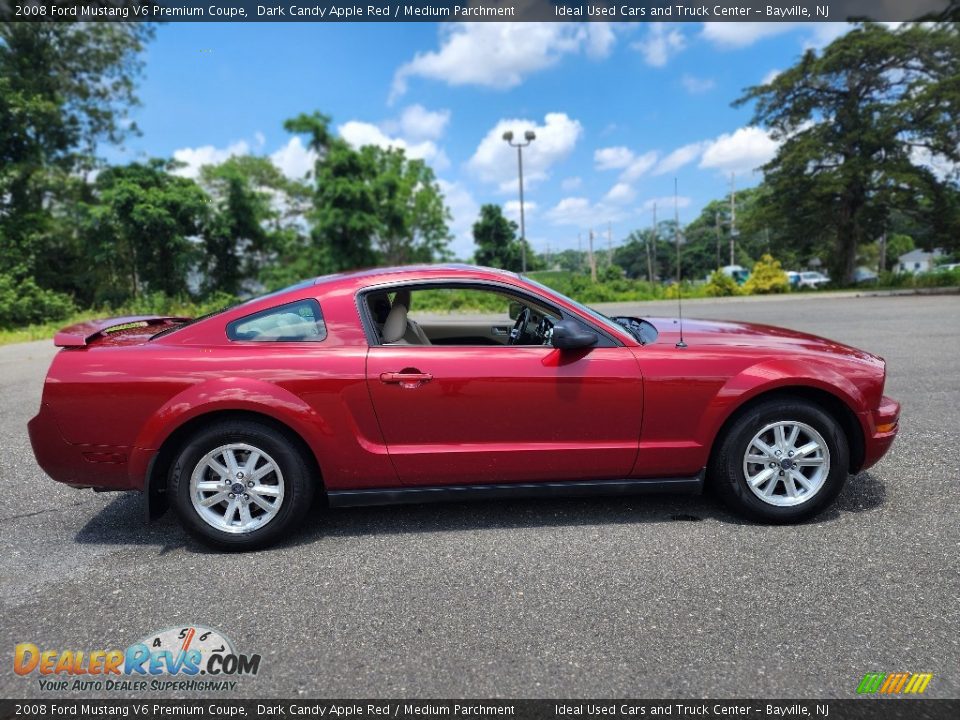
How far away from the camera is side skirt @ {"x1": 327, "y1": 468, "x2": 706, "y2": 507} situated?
3.14 m

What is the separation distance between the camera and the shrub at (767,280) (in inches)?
1153

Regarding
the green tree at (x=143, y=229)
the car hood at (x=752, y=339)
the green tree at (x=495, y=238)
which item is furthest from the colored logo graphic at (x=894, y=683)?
the green tree at (x=495, y=238)

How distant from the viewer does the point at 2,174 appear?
21.6 metres

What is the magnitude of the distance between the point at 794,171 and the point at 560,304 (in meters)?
35.7

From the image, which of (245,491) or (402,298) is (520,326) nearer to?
(402,298)

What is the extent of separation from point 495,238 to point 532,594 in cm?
4877

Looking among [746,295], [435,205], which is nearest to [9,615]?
[746,295]

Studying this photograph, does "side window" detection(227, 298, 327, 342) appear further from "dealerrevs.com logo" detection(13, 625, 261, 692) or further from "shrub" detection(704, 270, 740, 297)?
"shrub" detection(704, 270, 740, 297)

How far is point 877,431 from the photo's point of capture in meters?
3.24

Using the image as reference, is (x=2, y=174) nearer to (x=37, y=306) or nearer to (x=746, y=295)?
(x=37, y=306)

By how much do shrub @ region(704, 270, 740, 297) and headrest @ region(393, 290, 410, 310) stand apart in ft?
91.7

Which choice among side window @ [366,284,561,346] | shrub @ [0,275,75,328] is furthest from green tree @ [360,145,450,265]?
side window @ [366,284,561,346]

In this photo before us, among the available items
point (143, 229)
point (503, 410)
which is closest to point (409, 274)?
point (503, 410)

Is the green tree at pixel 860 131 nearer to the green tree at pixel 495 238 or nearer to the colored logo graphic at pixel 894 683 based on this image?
the green tree at pixel 495 238
